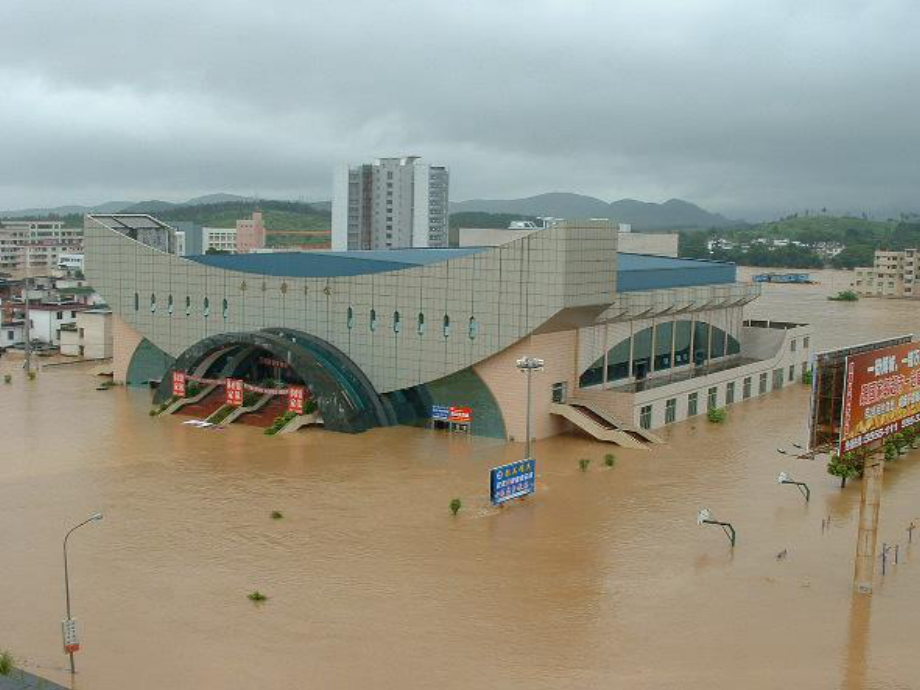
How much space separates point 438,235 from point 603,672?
296ft

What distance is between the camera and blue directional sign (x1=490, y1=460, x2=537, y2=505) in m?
27.2

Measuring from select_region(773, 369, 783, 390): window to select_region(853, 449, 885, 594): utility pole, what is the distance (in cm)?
2821

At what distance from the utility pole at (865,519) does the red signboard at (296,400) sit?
20386 mm

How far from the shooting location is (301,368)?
123 feet

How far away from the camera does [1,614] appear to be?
64.6 ft

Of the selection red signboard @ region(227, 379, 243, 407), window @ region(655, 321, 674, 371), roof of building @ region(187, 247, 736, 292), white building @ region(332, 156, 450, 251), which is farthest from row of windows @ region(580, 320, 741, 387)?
white building @ region(332, 156, 450, 251)

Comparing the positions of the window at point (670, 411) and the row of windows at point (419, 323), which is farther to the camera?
the window at point (670, 411)

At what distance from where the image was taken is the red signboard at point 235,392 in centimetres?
3881

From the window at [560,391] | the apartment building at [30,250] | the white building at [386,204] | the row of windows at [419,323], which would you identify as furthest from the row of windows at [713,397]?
the apartment building at [30,250]

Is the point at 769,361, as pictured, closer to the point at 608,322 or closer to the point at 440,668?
the point at 608,322

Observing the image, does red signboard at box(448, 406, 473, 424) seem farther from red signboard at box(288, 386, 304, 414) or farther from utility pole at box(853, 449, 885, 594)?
utility pole at box(853, 449, 885, 594)

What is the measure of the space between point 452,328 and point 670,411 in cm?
877

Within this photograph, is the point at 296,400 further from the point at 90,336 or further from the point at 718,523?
the point at 90,336

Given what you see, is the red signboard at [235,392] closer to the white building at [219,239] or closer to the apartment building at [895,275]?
the apartment building at [895,275]
